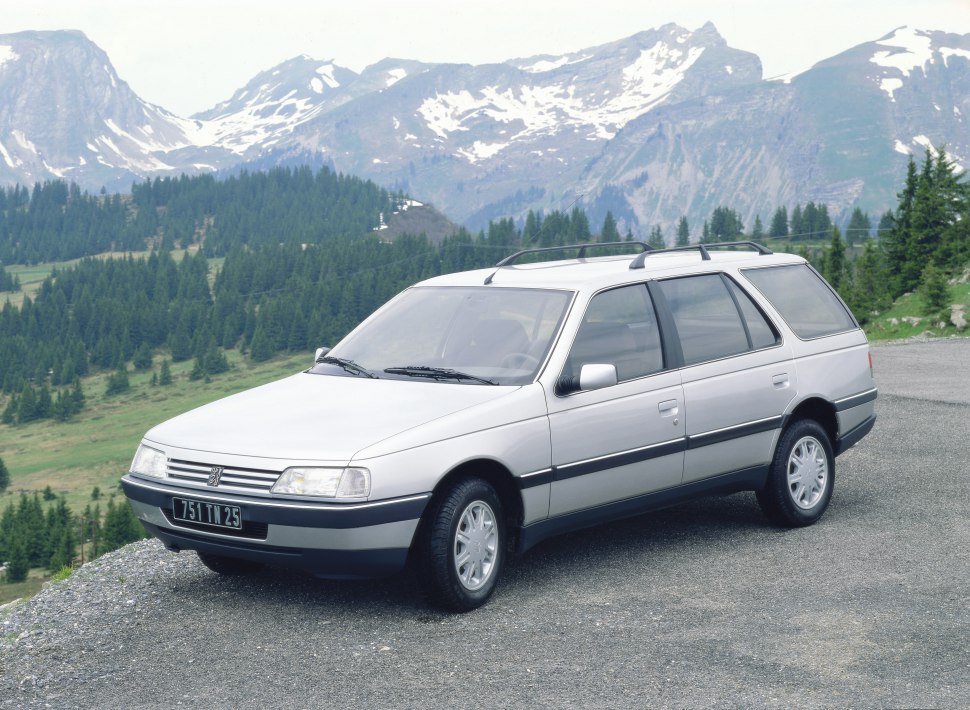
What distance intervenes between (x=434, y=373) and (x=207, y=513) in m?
1.57

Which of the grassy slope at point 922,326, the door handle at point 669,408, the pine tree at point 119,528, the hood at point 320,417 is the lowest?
the pine tree at point 119,528

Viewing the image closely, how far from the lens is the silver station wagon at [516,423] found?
18.7ft

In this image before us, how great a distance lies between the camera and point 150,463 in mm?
6219

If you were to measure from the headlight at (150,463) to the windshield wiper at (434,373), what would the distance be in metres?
1.45

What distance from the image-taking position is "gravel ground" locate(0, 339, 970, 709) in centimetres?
488

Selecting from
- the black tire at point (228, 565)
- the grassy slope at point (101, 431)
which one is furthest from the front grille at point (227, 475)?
the grassy slope at point (101, 431)

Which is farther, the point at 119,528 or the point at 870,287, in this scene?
the point at 119,528

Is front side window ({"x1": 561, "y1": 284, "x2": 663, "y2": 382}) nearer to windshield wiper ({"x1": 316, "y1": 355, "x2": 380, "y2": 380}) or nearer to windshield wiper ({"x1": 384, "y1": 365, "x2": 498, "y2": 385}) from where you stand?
windshield wiper ({"x1": 384, "y1": 365, "x2": 498, "y2": 385})

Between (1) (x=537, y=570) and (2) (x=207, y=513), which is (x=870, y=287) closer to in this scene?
(1) (x=537, y=570)

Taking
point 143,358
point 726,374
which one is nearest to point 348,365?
point 726,374

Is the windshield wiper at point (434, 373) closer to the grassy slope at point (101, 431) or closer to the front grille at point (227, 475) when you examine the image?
the front grille at point (227, 475)

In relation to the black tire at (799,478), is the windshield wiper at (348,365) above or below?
above

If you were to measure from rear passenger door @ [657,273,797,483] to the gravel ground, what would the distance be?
25.8 inches

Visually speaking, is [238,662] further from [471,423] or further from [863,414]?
[863,414]
